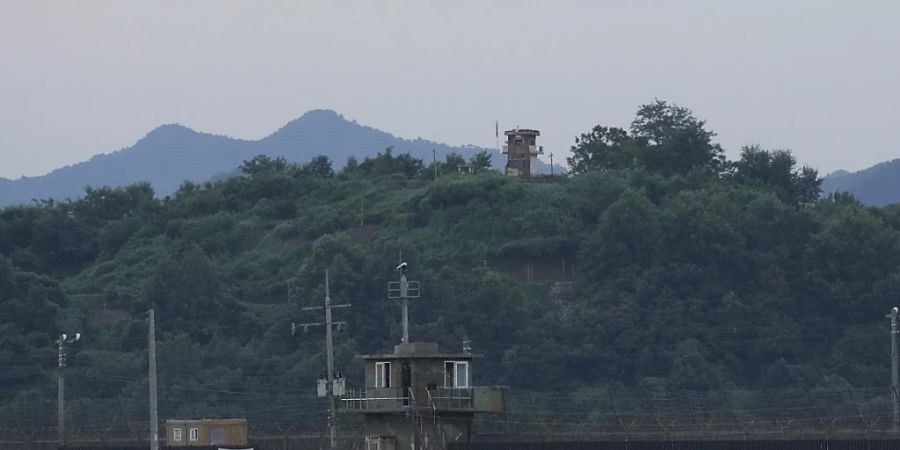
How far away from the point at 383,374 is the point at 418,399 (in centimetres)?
130

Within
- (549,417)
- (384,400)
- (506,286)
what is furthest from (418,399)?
(506,286)

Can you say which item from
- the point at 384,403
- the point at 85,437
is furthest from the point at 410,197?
the point at 384,403

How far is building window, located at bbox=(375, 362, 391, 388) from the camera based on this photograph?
68.9 meters

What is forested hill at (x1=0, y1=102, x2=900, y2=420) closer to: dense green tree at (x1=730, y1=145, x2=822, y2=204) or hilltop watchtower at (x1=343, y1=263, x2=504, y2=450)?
dense green tree at (x1=730, y1=145, x2=822, y2=204)

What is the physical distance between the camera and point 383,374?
226 ft

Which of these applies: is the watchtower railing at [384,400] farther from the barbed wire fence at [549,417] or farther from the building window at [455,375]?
the barbed wire fence at [549,417]

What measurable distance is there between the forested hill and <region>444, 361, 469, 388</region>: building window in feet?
204

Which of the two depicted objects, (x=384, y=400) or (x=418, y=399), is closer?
(x=384, y=400)

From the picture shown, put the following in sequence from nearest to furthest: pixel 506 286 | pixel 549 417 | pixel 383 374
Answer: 1. pixel 383 374
2. pixel 549 417
3. pixel 506 286

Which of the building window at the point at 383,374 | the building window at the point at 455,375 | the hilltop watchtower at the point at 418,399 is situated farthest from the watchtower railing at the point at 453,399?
the building window at the point at 383,374

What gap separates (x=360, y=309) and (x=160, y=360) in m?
17.9

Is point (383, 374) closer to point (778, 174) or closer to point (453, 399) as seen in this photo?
point (453, 399)

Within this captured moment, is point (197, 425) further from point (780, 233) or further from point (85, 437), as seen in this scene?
point (780, 233)

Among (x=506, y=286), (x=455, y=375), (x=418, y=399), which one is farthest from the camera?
(x=506, y=286)
